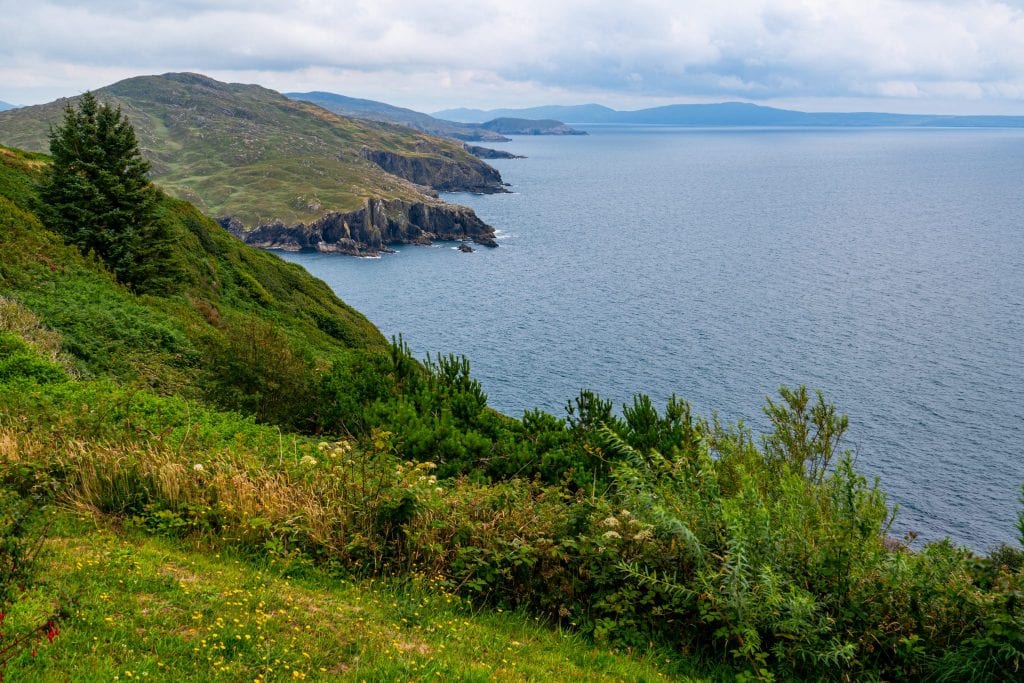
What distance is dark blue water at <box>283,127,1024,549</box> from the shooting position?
58250mm

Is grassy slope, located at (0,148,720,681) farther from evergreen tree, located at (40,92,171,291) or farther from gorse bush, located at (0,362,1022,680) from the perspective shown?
evergreen tree, located at (40,92,171,291)

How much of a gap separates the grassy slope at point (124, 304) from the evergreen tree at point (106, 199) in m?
1.61

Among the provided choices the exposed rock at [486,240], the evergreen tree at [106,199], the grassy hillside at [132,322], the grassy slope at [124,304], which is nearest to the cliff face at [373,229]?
the exposed rock at [486,240]

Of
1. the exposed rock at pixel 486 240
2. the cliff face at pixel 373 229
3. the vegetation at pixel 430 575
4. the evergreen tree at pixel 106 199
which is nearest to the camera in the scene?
the vegetation at pixel 430 575

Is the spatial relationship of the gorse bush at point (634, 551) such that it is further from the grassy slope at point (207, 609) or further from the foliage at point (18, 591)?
the foliage at point (18, 591)

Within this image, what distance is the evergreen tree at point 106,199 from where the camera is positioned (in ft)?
115

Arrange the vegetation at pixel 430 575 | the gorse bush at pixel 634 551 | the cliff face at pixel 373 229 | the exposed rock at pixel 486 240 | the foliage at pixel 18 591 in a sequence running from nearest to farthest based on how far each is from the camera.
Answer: the foliage at pixel 18 591
the vegetation at pixel 430 575
the gorse bush at pixel 634 551
the exposed rock at pixel 486 240
the cliff face at pixel 373 229

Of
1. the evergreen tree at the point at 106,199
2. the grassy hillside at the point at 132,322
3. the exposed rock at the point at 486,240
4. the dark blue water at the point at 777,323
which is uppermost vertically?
the evergreen tree at the point at 106,199

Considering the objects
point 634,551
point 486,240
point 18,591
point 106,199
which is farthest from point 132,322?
point 486,240

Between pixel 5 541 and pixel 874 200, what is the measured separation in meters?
223

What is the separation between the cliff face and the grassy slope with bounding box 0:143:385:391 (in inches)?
4102

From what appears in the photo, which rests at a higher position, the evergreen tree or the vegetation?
the evergreen tree

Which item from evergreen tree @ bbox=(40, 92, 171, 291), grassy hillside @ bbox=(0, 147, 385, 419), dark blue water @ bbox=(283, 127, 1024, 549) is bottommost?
dark blue water @ bbox=(283, 127, 1024, 549)

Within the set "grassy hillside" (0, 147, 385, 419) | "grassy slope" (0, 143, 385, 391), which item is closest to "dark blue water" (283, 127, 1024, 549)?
"grassy slope" (0, 143, 385, 391)
